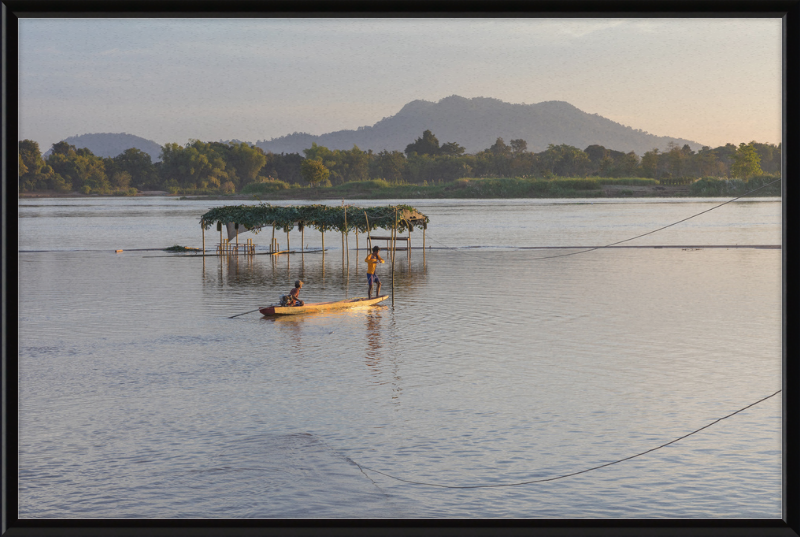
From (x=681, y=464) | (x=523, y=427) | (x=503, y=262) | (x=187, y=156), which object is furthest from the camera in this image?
(x=187, y=156)

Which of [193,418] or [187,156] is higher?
[187,156]

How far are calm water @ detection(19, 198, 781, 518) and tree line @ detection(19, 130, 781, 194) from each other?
103593 mm

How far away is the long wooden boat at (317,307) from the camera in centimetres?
1841

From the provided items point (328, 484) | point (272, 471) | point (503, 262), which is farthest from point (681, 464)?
point (503, 262)

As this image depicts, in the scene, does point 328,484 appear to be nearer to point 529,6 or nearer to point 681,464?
point 681,464

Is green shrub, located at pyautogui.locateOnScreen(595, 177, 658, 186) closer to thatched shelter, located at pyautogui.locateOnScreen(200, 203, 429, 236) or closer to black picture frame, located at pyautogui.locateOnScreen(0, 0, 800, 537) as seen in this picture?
thatched shelter, located at pyautogui.locateOnScreen(200, 203, 429, 236)

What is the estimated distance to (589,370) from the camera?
13.7 m

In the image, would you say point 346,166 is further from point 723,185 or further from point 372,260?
point 372,260

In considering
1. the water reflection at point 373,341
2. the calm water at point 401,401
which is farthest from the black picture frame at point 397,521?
the water reflection at point 373,341

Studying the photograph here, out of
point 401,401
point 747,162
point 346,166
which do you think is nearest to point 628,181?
point 747,162

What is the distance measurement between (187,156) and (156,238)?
74563mm

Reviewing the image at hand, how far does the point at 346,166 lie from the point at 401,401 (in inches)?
4770

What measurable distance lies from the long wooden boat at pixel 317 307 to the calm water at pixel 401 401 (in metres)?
0.24

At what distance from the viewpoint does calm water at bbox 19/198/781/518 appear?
8086mm
